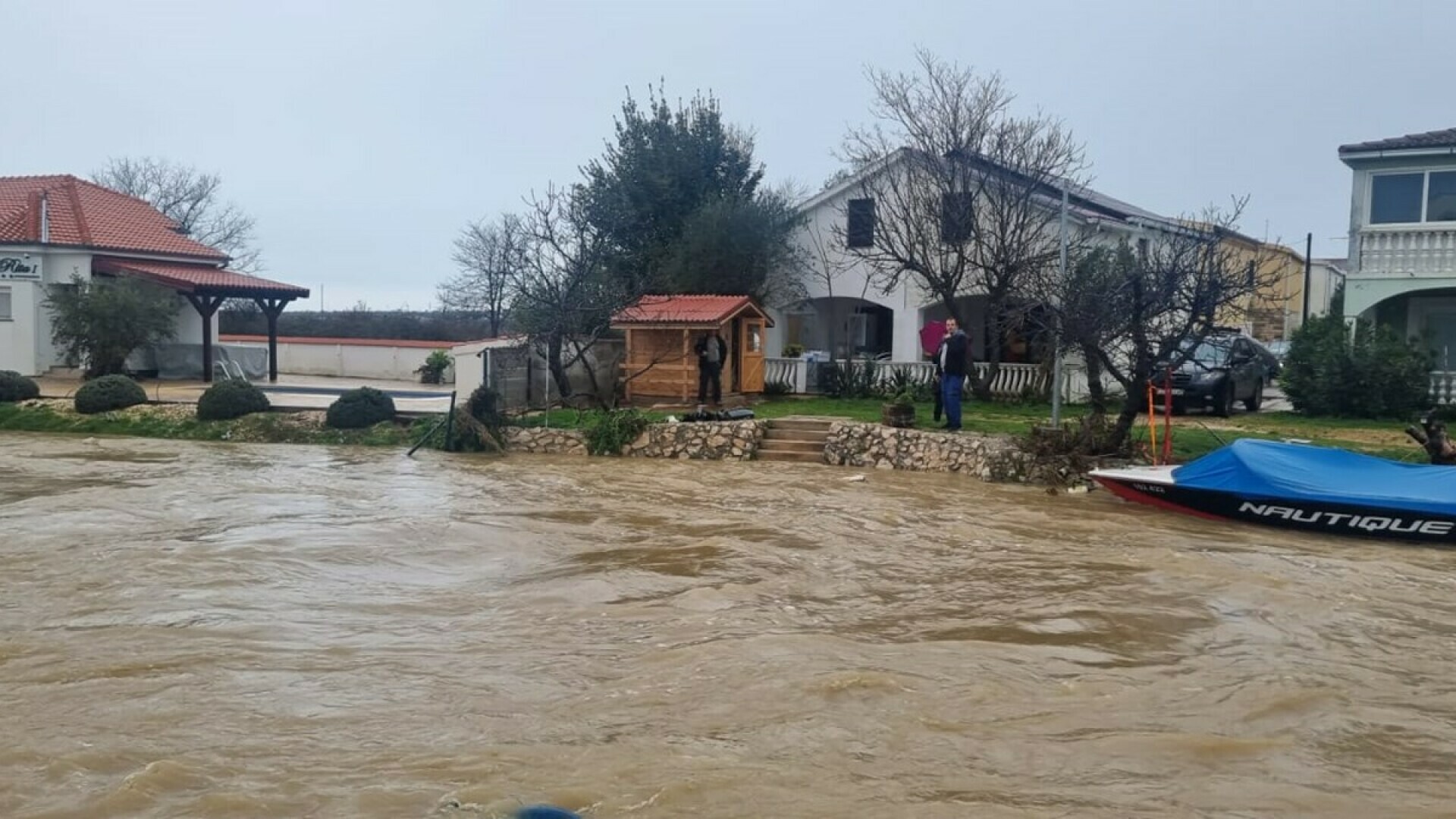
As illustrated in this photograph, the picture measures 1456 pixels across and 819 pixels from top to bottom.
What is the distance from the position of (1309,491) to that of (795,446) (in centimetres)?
856

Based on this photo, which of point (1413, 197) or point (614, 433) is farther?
point (1413, 197)

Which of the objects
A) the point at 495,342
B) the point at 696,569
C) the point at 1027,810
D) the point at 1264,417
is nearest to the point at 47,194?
the point at 495,342

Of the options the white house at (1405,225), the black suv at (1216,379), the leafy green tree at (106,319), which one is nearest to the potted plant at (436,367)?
the leafy green tree at (106,319)

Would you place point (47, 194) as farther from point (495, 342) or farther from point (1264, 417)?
point (1264, 417)

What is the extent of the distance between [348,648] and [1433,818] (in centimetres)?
704

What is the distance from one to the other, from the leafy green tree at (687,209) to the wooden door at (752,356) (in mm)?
2024

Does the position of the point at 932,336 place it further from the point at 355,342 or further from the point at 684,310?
the point at 355,342

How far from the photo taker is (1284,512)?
14.4m

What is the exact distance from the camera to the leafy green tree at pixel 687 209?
28156 mm

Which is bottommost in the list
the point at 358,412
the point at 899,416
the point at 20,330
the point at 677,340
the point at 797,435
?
the point at 797,435

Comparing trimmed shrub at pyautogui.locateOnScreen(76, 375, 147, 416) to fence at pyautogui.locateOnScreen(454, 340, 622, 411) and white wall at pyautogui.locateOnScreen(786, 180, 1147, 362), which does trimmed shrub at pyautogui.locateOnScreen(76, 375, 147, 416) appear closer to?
fence at pyautogui.locateOnScreen(454, 340, 622, 411)

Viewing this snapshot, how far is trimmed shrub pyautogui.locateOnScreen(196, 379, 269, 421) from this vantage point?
22781 millimetres

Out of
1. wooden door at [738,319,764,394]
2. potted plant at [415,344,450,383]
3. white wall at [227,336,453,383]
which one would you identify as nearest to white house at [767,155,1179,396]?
wooden door at [738,319,764,394]

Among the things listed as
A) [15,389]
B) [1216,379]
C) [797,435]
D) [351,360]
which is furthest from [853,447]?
[351,360]
